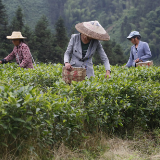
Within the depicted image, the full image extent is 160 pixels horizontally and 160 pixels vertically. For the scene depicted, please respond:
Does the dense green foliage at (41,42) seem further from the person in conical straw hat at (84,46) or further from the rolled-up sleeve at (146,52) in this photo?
the person in conical straw hat at (84,46)

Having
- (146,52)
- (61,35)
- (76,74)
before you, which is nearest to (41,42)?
(61,35)

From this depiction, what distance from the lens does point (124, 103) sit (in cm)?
406

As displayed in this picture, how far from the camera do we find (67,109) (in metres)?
3.21

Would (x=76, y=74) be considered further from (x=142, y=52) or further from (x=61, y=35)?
(x=61, y=35)

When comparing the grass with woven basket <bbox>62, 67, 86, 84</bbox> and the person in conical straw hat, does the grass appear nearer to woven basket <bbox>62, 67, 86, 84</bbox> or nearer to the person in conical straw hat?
woven basket <bbox>62, 67, 86, 84</bbox>

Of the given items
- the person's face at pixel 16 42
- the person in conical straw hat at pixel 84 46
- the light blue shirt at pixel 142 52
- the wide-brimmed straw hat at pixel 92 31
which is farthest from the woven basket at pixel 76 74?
the light blue shirt at pixel 142 52

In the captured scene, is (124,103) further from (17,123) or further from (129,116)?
(17,123)

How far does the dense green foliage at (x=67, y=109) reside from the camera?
2775mm

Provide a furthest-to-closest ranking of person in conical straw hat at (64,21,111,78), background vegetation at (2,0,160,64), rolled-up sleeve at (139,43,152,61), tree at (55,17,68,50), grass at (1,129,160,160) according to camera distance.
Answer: background vegetation at (2,0,160,64), tree at (55,17,68,50), rolled-up sleeve at (139,43,152,61), person in conical straw hat at (64,21,111,78), grass at (1,129,160,160)

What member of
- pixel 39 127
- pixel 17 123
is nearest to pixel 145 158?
pixel 39 127

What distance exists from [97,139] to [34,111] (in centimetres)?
128

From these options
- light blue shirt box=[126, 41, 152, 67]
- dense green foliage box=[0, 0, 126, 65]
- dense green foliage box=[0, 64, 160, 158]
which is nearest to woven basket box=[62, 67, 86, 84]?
dense green foliage box=[0, 64, 160, 158]

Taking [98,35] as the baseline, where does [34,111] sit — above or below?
below

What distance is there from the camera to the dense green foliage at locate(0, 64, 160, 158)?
2775 millimetres
